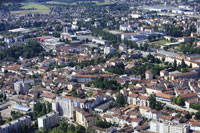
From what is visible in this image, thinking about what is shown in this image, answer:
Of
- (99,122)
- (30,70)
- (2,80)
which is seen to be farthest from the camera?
(30,70)

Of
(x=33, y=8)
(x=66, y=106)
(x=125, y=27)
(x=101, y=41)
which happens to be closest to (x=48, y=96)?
(x=66, y=106)

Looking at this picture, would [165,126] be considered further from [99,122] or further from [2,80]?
[2,80]

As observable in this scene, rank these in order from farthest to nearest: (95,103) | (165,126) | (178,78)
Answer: (178,78), (95,103), (165,126)

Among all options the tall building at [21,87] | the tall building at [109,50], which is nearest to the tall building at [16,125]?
the tall building at [21,87]

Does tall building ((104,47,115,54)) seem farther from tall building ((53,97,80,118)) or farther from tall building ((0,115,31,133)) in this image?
tall building ((0,115,31,133))

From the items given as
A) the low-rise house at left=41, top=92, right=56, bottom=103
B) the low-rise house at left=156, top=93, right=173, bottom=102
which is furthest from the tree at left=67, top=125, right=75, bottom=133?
the low-rise house at left=156, top=93, right=173, bottom=102

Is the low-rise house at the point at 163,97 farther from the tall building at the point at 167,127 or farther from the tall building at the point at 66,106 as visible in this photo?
the tall building at the point at 66,106

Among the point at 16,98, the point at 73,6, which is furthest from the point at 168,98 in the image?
the point at 73,6
